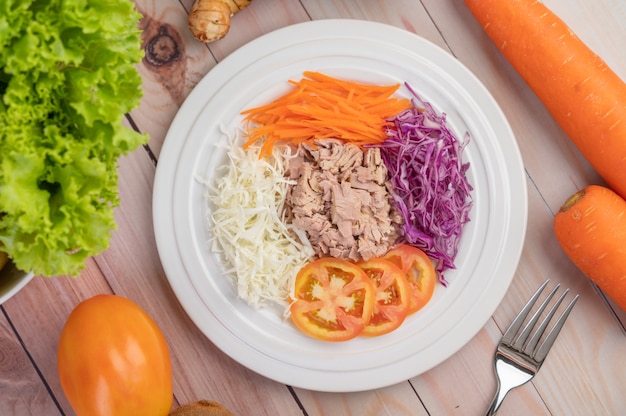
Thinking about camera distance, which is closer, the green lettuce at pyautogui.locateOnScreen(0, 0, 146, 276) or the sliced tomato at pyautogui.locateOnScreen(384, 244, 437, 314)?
the green lettuce at pyautogui.locateOnScreen(0, 0, 146, 276)

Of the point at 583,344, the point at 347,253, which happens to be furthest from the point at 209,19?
the point at 583,344

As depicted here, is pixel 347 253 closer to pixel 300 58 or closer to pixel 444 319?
pixel 444 319

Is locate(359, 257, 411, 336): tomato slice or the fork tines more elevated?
locate(359, 257, 411, 336): tomato slice

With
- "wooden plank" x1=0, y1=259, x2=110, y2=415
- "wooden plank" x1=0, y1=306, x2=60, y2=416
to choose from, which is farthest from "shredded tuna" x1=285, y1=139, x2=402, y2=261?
"wooden plank" x1=0, y1=306, x2=60, y2=416

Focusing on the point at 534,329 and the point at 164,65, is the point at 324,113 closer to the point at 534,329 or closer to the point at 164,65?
the point at 164,65

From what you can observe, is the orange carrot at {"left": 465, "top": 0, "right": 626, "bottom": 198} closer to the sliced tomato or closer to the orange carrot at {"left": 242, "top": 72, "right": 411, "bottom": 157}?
the orange carrot at {"left": 242, "top": 72, "right": 411, "bottom": 157}

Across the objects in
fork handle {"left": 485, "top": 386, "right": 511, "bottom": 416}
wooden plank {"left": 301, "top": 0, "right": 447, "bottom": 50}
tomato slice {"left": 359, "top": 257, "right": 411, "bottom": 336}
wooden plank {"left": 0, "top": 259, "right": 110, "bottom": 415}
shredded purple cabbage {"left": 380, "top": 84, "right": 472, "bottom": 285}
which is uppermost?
wooden plank {"left": 301, "top": 0, "right": 447, "bottom": 50}

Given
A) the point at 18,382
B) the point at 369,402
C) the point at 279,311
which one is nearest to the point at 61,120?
the point at 279,311
